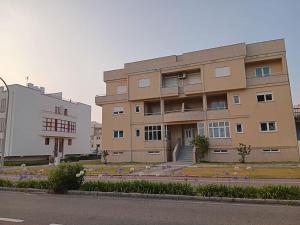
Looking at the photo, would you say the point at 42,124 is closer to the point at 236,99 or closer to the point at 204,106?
the point at 204,106

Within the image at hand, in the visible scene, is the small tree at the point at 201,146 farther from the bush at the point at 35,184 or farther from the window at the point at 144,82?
the bush at the point at 35,184

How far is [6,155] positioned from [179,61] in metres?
28.4

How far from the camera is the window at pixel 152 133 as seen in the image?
30891mm

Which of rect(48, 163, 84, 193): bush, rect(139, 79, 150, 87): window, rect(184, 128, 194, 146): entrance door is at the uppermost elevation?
rect(139, 79, 150, 87): window

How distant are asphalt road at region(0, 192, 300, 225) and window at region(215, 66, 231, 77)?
71.8ft

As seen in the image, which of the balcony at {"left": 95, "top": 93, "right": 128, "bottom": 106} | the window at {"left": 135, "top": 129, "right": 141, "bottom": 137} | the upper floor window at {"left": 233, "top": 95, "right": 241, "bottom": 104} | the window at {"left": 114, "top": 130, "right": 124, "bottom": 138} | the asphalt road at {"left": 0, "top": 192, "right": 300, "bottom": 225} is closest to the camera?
the asphalt road at {"left": 0, "top": 192, "right": 300, "bottom": 225}

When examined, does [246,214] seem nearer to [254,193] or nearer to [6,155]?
[254,193]

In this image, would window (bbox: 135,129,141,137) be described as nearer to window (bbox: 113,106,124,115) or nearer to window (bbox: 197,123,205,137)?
window (bbox: 113,106,124,115)

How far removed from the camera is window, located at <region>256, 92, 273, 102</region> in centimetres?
2669

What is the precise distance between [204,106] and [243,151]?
6508 mm

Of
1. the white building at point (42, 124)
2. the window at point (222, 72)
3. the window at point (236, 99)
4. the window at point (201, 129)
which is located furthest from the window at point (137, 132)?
the white building at point (42, 124)

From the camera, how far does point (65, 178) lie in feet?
35.3

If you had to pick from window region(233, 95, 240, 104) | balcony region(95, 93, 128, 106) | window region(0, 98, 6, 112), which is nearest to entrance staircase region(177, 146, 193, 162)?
window region(233, 95, 240, 104)

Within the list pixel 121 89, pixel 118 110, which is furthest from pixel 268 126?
pixel 121 89
